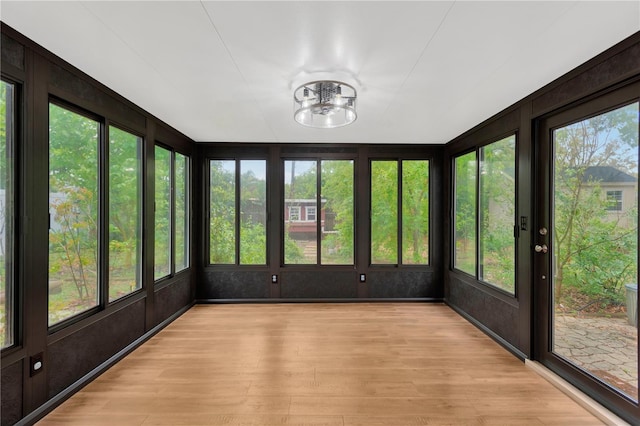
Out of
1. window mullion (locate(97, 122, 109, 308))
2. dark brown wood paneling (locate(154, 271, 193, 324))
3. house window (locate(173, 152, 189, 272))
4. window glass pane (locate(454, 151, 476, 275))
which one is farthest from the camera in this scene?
house window (locate(173, 152, 189, 272))

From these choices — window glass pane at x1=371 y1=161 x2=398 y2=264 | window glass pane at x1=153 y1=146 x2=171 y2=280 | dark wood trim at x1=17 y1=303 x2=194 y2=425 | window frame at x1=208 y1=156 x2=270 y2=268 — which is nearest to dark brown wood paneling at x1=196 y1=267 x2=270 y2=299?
window frame at x1=208 y1=156 x2=270 y2=268

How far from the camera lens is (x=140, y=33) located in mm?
1740

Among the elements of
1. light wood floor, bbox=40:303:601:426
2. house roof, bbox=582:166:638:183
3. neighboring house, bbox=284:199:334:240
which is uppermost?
house roof, bbox=582:166:638:183

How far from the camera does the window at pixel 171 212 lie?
3.54m

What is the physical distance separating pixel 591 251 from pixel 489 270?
131 centimetres

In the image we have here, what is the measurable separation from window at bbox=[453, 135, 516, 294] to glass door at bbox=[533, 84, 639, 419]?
0.46 meters

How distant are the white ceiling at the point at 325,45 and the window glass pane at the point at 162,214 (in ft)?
2.99

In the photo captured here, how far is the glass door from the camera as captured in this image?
195cm

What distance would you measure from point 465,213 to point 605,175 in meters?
1.94

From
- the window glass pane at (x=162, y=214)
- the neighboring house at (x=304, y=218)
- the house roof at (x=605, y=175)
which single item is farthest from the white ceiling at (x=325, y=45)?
the neighboring house at (x=304, y=218)

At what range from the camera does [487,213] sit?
140 inches

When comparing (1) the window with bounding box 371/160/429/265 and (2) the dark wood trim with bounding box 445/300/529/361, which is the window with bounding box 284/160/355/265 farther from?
(2) the dark wood trim with bounding box 445/300/529/361

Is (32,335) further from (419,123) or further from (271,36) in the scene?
(419,123)

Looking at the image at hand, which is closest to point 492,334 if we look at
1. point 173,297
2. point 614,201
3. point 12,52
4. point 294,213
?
point 614,201
